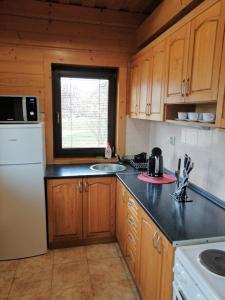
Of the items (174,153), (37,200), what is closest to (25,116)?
(37,200)

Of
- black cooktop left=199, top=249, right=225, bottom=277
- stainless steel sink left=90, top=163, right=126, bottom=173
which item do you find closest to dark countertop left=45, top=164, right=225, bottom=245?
black cooktop left=199, top=249, right=225, bottom=277

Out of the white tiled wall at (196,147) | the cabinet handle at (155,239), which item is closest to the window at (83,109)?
the white tiled wall at (196,147)

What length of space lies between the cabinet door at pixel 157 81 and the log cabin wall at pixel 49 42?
78cm

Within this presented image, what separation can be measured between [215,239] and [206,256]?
0.18 metres

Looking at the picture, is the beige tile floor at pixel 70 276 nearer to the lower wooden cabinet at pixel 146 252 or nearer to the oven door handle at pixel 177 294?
the lower wooden cabinet at pixel 146 252

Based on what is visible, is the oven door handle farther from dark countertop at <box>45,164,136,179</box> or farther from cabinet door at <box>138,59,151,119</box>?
cabinet door at <box>138,59,151,119</box>

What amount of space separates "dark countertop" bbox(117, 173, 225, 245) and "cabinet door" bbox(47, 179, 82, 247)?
2.22 ft

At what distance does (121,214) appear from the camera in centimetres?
233

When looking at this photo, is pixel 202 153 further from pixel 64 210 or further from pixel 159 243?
pixel 64 210

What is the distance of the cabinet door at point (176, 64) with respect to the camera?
1570 mm

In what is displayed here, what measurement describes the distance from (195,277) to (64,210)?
1708mm

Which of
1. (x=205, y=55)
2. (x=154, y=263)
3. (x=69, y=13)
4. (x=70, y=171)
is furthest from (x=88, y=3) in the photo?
(x=154, y=263)

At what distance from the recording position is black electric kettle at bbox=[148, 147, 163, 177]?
2.28 metres

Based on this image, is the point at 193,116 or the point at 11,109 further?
the point at 11,109
